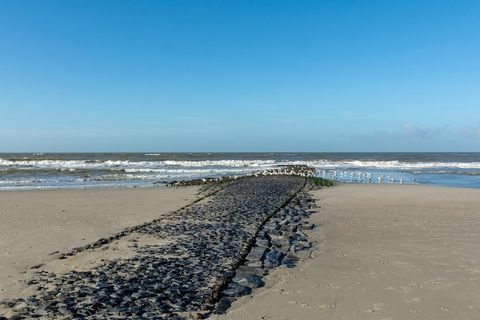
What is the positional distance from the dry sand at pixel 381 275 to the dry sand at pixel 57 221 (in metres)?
3.80

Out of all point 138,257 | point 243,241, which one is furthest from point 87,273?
point 243,241

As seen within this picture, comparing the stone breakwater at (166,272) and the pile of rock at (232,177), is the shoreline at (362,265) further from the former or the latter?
the pile of rock at (232,177)

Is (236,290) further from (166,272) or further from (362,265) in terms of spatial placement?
(362,265)

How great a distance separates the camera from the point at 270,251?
8961 mm

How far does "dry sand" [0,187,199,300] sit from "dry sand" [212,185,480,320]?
150 inches

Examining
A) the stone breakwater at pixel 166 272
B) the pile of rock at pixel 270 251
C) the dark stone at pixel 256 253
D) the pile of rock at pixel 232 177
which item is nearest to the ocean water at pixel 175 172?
the pile of rock at pixel 232 177

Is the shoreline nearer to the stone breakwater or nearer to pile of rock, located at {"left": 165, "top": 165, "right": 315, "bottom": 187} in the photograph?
the stone breakwater

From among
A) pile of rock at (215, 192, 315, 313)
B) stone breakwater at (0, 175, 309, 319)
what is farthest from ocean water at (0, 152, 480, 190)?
stone breakwater at (0, 175, 309, 319)

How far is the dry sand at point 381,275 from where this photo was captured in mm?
5730

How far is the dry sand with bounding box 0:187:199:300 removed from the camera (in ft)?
27.0

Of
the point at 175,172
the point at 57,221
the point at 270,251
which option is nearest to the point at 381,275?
the point at 270,251

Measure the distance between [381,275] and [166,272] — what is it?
3.56 metres

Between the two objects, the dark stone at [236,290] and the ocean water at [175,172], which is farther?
the ocean water at [175,172]

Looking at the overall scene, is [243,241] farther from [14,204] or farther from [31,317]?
[14,204]
